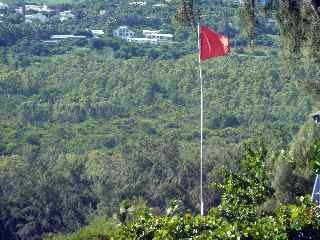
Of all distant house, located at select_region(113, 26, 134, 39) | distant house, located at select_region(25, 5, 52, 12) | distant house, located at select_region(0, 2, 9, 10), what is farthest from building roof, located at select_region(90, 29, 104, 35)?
distant house, located at select_region(0, 2, 9, 10)

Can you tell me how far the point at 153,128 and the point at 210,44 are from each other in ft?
131

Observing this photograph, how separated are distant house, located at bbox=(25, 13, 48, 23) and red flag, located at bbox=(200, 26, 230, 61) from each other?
69643mm

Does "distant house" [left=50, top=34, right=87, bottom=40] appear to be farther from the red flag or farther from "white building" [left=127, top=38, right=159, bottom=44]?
the red flag

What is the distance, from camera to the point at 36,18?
83.2 metres

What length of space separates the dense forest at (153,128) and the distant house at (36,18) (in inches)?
48.1

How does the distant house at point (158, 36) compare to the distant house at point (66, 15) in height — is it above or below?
below

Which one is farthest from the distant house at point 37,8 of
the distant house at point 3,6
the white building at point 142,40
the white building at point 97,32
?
the white building at point 142,40

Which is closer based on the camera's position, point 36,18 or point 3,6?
point 36,18

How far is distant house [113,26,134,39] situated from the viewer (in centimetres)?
7688

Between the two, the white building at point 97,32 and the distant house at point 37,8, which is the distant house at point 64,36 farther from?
the distant house at point 37,8

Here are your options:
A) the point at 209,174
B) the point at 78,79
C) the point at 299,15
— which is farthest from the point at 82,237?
the point at 78,79

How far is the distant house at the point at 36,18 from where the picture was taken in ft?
269

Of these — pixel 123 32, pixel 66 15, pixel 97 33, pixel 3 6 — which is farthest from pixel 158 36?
pixel 3 6

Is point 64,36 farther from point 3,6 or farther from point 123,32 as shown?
point 3,6
